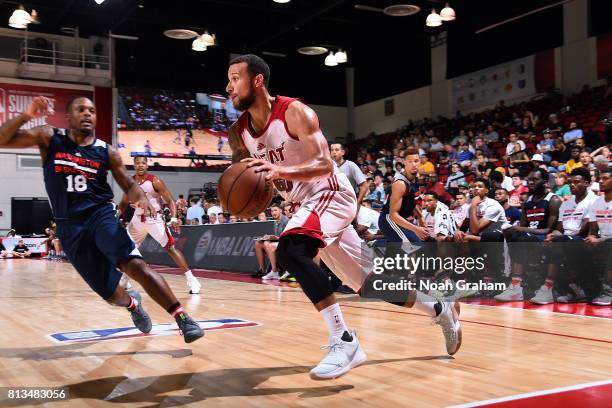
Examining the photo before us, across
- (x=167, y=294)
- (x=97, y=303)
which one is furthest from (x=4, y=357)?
(x=97, y=303)

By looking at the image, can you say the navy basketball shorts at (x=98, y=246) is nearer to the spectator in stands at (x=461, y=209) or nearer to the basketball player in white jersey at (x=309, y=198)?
the basketball player in white jersey at (x=309, y=198)

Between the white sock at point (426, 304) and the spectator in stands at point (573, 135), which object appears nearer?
the white sock at point (426, 304)

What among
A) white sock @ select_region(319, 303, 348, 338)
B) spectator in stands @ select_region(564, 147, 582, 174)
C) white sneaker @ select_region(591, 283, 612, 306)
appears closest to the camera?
white sock @ select_region(319, 303, 348, 338)

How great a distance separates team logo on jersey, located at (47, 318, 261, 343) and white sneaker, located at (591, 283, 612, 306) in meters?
3.72

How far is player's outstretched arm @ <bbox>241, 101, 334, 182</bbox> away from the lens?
9.55 feet

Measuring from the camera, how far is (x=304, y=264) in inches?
117

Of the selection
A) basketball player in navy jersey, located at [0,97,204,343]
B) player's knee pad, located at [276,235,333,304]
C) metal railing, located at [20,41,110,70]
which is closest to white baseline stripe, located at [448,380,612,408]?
player's knee pad, located at [276,235,333,304]

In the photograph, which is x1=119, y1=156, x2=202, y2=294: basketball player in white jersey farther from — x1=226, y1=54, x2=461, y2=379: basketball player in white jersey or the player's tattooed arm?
x1=226, y1=54, x2=461, y2=379: basketball player in white jersey

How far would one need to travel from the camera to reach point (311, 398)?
2.76 metres

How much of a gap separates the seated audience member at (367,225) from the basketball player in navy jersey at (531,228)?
1.96 metres

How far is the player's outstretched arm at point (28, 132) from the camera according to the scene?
3.43m

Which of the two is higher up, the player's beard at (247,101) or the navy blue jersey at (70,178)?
the player's beard at (247,101)

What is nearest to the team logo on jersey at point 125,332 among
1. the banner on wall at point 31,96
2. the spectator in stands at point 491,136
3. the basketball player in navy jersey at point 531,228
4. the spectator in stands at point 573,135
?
the basketball player in navy jersey at point 531,228

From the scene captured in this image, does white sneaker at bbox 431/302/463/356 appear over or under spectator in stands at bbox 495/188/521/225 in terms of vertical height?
under
